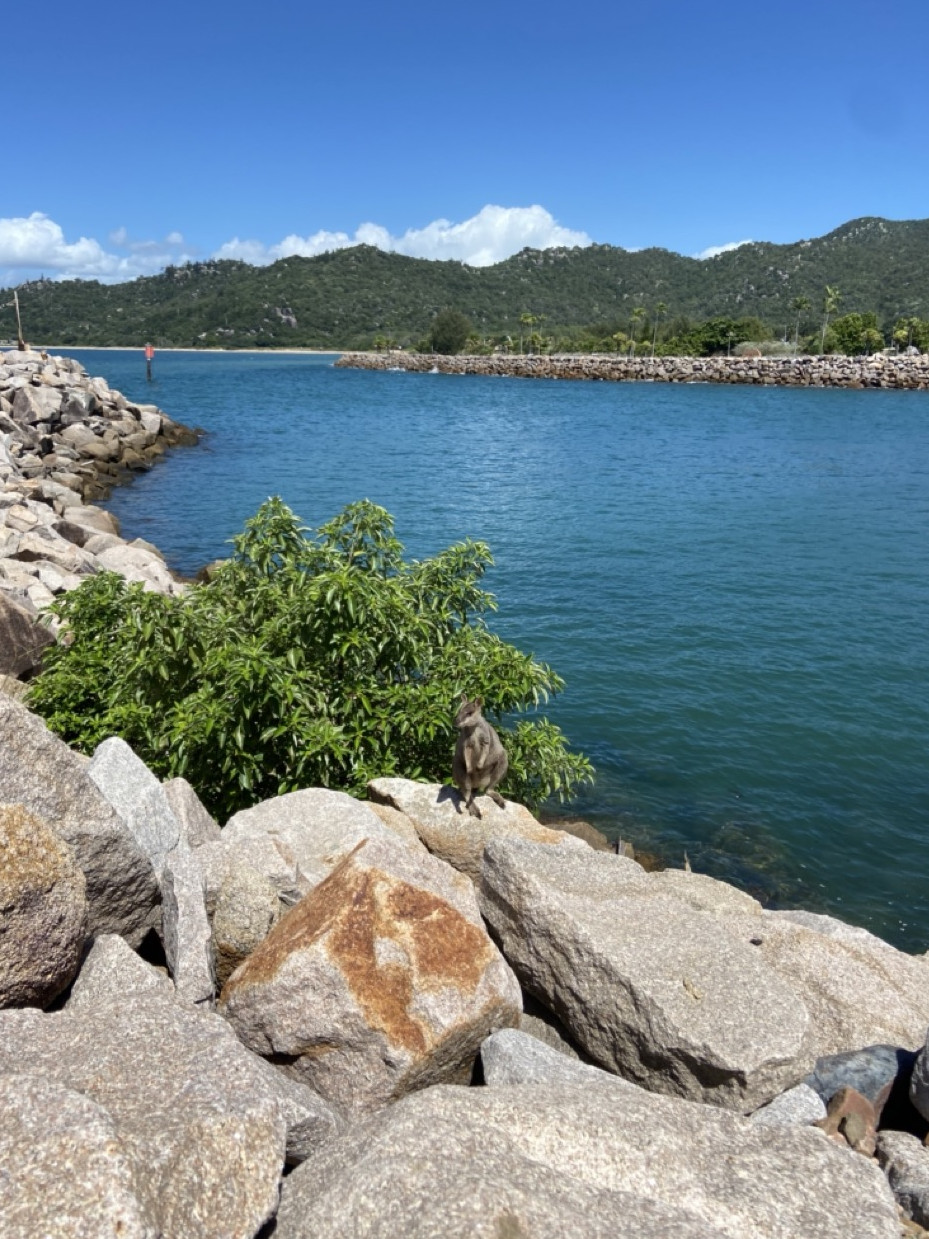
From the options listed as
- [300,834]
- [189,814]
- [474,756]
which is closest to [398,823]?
[474,756]

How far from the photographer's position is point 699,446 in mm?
53500

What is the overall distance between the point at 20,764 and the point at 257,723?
3.67m

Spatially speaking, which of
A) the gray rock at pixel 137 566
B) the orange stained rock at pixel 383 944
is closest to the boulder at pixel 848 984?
the orange stained rock at pixel 383 944

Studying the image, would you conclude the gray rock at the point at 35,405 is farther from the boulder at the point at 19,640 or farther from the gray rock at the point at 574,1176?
the gray rock at the point at 574,1176

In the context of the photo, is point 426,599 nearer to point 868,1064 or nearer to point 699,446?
point 868,1064

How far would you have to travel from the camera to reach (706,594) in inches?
911

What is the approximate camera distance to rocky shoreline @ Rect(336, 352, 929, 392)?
3873 inches

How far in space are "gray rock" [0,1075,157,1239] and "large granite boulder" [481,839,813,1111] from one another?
3.32m

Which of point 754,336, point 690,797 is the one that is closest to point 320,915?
point 690,797

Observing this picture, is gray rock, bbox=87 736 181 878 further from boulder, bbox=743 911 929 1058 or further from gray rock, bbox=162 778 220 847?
boulder, bbox=743 911 929 1058

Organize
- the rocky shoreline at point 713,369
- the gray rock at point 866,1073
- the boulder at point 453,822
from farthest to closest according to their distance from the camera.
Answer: the rocky shoreline at point 713,369 < the boulder at point 453,822 < the gray rock at point 866,1073

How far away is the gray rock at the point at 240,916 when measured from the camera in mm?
5844

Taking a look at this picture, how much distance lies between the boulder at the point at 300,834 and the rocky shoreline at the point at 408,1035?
24 mm

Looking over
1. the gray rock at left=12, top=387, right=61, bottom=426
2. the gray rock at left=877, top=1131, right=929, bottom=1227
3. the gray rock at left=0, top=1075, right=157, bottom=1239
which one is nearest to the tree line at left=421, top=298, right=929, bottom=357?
the gray rock at left=12, top=387, right=61, bottom=426
